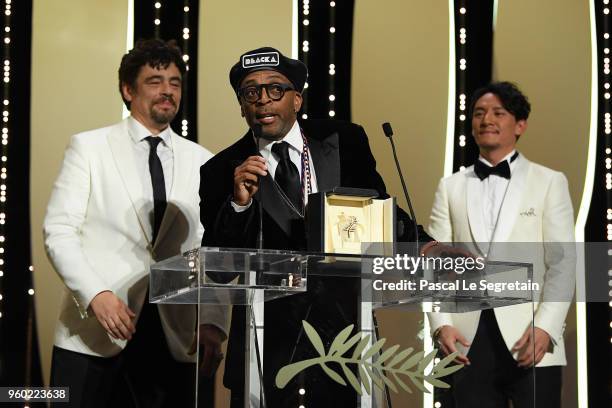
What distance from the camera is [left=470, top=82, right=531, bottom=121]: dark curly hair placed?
175 inches

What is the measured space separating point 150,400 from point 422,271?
1.77m

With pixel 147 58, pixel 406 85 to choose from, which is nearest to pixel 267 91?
pixel 147 58

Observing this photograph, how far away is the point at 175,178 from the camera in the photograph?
3.99m

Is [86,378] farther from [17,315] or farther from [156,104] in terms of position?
[156,104]

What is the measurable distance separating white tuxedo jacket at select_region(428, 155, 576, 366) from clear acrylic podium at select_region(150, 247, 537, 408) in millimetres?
1761

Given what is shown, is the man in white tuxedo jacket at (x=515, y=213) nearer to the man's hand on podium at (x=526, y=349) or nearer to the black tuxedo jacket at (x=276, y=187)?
the black tuxedo jacket at (x=276, y=187)

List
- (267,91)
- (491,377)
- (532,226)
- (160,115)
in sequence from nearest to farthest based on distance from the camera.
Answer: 1. (491,377)
2. (267,91)
3. (160,115)
4. (532,226)

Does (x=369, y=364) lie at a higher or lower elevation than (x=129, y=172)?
lower

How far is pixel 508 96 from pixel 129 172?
5.62 ft

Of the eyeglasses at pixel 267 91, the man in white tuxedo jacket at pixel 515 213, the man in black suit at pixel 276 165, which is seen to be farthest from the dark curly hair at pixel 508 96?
the eyeglasses at pixel 267 91

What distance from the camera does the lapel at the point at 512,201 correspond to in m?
4.23

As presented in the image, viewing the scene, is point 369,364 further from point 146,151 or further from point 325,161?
point 146,151

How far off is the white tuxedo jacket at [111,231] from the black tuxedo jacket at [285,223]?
26 centimetres

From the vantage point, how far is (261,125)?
11.9 feet
